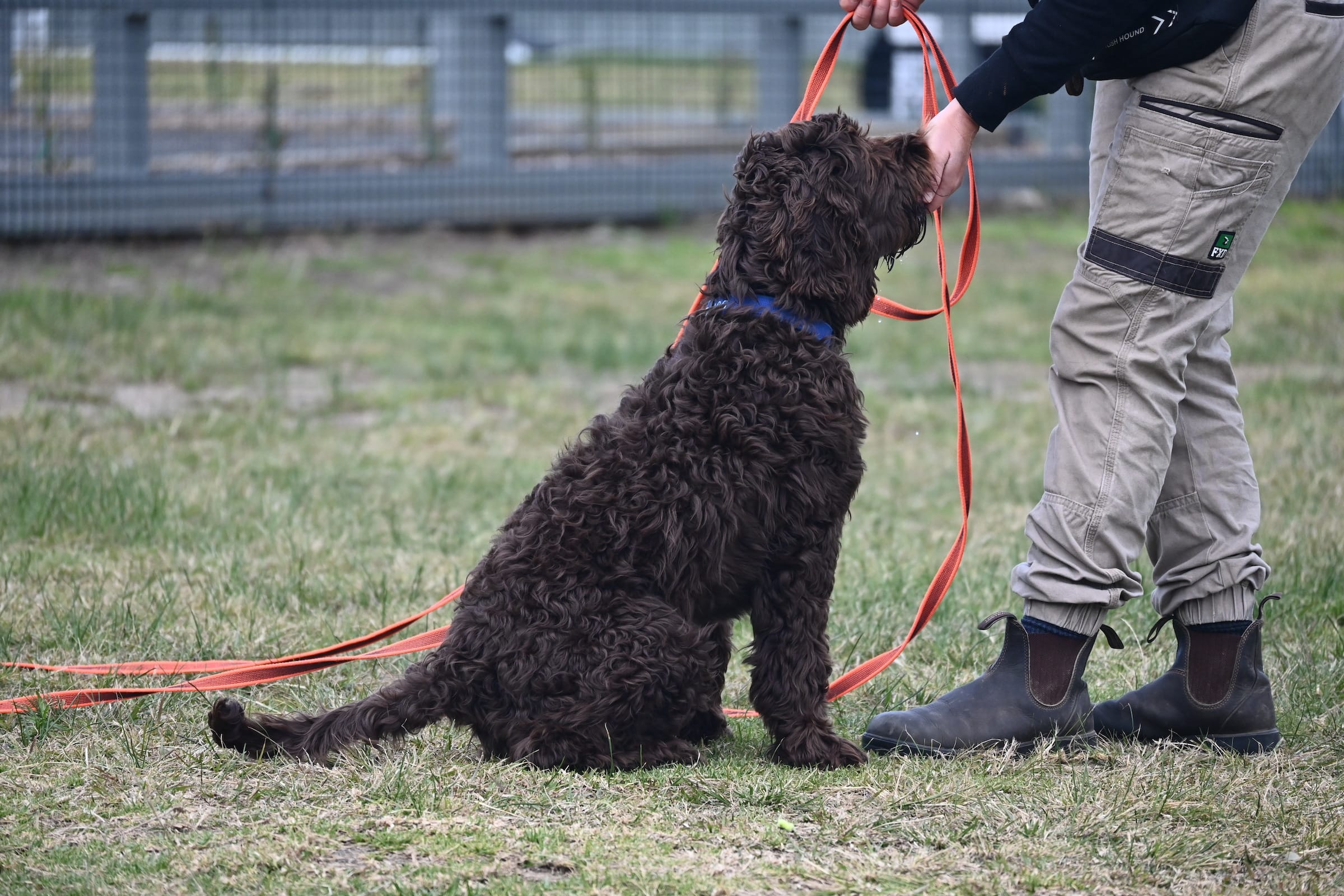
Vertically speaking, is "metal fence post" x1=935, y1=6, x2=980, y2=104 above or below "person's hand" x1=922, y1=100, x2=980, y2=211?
above

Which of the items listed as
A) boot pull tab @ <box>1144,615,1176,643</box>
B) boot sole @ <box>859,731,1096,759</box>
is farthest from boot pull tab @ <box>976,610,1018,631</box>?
boot pull tab @ <box>1144,615,1176,643</box>

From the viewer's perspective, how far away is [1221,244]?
303 centimetres

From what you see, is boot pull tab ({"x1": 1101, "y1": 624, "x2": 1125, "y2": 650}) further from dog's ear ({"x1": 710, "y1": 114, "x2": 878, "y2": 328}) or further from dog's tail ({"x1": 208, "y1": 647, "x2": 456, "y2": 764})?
dog's tail ({"x1": 208, "y1": 647, "x2": 456, "y2": 764})

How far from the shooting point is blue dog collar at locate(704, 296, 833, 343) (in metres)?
3.12

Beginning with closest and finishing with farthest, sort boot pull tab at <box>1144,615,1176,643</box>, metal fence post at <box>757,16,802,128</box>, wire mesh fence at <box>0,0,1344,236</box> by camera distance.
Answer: boot pull tab at <box>1144,615,1176,643</box> → wire mesh fence at <box>0,0,1344,236</box> → metal fence post at <box>757,16,802,128</box>

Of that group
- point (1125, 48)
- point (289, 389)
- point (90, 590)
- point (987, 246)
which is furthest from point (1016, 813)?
point (987, 246)

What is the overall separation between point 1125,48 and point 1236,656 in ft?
4.99

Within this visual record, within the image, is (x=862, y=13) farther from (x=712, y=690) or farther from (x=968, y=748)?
(x=968, y=748)

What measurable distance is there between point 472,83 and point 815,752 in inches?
385

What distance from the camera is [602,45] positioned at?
12398mm

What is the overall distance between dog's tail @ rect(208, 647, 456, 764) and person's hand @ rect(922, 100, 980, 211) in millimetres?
1665

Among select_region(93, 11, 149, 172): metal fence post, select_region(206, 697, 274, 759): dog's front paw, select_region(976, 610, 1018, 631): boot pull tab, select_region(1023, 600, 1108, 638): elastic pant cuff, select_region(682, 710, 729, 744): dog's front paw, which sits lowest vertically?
select_region(682, 710, 729, 744): dog's front paw

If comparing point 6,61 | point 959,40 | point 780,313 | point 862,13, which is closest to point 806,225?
point 780,313

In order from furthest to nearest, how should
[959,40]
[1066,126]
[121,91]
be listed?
[1066,126]
[959,40]
[121,91]
